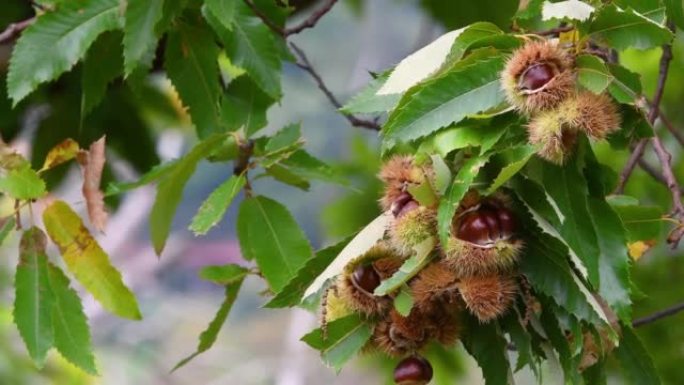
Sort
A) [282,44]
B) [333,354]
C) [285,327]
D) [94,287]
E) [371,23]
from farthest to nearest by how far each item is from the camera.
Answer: [285,327]
[371,23]
[282,44]
[94,287]
[333,354]

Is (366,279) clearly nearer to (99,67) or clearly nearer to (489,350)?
(489,350)

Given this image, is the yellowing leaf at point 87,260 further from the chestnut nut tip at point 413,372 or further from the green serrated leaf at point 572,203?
the green serrated leaf at point 572,203

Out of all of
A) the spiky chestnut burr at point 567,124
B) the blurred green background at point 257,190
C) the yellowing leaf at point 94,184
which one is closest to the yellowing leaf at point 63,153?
the yellowing leaf at point 94,184

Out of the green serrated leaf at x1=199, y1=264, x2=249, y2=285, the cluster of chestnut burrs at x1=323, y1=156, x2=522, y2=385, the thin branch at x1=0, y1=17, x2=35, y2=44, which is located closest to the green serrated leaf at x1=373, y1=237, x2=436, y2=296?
the cluster of chestnut burrs at x1=323, y1=156, x2=522, y2=385

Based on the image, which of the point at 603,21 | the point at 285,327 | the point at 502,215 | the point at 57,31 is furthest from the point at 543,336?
the point at 285,327

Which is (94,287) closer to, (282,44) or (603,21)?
(282,44)
